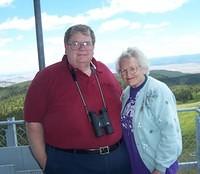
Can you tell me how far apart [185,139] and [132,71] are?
84.4 inches

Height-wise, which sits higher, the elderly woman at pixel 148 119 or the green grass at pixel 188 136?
the elderly woman at pixel 148 119

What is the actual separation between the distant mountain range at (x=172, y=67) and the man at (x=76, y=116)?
1.33 meters

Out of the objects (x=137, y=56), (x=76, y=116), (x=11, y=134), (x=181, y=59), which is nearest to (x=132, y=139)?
(x=76, y=116)

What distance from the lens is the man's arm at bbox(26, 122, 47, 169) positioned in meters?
2.42

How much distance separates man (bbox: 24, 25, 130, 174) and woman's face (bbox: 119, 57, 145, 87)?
218 millimetres

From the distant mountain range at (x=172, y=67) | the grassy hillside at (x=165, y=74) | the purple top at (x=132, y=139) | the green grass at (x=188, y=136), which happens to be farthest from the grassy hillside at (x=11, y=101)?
the purple top at (x=132, y=139)

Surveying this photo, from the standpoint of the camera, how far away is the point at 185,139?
4.18m

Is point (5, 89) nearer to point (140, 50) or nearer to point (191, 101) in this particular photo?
point (191, 101)

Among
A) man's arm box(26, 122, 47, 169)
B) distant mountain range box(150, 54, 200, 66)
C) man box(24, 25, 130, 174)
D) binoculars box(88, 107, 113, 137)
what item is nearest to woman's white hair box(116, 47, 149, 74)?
man box(24, 25, 130, 174)

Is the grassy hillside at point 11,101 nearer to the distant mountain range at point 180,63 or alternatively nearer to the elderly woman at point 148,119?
the distant mountain range at point 180,63

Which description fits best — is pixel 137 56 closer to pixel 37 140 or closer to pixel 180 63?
pixel 37 140

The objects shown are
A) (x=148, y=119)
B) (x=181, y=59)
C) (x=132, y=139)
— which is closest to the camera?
(x=148, y=119)

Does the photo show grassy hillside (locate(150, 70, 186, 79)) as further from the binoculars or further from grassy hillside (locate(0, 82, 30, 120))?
the binoculars

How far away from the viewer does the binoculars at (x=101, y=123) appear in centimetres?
231
